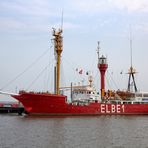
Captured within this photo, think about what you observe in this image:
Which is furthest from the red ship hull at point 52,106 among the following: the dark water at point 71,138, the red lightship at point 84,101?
the dark water at point 71,138

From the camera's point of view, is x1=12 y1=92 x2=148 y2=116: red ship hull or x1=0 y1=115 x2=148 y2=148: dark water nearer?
x1=0 y1=115 x2=148 y2=148: dark water

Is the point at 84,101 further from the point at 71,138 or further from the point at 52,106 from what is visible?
the point at 71,138

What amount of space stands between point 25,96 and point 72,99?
29.7 feet

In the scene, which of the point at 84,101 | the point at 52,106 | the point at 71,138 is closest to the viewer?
the point at 71,138

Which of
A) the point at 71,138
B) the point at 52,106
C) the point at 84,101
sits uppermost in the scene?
the point at 84,101

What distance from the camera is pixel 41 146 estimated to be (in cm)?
2891

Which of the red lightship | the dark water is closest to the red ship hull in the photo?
the red lightship

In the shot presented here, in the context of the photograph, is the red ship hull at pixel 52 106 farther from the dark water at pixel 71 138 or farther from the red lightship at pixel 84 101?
the dark water at pixel 71 138

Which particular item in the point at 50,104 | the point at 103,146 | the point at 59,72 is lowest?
the point at 103,146

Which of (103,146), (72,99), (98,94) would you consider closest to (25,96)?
(72,99)

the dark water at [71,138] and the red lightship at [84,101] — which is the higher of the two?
the red lightship at [84,101]

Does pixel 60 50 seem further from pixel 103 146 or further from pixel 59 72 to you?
pixel 103 146

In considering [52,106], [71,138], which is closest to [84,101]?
[52,106]

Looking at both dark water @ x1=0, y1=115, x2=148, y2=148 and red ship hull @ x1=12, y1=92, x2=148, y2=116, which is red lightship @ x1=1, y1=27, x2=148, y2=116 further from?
dark water @ x1=0, y1=115, x2=148, y2=148
